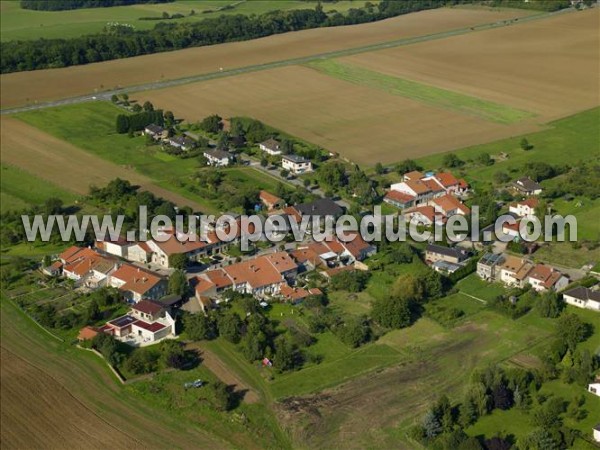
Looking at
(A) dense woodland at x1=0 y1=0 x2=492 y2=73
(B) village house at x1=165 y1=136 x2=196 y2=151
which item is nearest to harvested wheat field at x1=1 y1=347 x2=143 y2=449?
(B) village house at x1=165 y1=136 x2=196 y2=151

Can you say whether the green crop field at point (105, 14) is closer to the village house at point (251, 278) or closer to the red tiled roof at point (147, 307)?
the village house at point (251, 278)

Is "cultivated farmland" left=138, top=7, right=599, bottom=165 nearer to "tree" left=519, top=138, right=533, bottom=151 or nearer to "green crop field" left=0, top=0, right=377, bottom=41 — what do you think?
"tree" left=519, top=138, right=533, bottom=151

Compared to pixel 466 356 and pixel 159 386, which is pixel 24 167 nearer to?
pixel 159 386

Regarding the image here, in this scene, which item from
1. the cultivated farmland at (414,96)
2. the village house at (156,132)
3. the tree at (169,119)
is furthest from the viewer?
the tree at (169,119)

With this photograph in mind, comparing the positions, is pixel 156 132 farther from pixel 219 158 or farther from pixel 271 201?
pixel 271 201

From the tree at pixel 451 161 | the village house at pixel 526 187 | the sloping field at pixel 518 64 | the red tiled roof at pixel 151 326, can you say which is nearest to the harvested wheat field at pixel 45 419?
the red tiled roof at pixel 151 326

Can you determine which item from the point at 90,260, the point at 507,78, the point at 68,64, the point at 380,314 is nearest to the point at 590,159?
the point at 507,78

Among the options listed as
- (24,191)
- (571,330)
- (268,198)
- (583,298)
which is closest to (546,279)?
(583,298)
